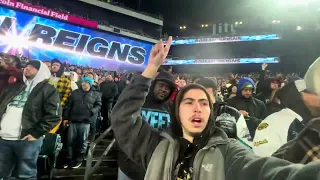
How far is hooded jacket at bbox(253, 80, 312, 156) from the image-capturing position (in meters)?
2.04

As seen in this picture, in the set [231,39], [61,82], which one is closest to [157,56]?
[61,82]

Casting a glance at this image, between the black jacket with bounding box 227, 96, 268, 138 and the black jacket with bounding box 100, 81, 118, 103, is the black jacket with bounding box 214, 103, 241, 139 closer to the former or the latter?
the black jacket with bounding box 227, 96, 268, 138

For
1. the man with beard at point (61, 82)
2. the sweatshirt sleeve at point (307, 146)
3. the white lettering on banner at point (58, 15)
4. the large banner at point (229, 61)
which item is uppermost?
the white lettering on banner at point (58, 15)

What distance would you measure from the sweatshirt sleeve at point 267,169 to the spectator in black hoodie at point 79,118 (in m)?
4.49

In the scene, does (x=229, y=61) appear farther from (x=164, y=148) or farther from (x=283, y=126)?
(x=164, y=148)

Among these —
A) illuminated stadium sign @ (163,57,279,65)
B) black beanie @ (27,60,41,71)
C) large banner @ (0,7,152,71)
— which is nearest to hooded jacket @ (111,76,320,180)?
black beanie @ (27,60,41,71)

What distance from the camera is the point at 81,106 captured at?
557 centimetres

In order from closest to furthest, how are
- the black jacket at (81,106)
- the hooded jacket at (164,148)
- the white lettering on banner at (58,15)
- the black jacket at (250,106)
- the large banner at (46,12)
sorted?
1. the hooded jacket at (164,148)
2. the black jacket at (250,106)
3. the black jacket at (81,106)
4. the large banner at (46,12)
5. the white lettering on banner at (58,15)

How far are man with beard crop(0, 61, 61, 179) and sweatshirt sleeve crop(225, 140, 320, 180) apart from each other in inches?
106

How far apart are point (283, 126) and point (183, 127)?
913 millimetres

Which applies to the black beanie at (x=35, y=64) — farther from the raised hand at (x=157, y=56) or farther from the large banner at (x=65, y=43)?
the large banner at (x=65, y=43)

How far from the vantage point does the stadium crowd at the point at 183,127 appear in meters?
1.12

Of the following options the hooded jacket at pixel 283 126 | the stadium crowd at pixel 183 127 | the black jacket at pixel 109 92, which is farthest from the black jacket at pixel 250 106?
the black jacket at pixel 109 92

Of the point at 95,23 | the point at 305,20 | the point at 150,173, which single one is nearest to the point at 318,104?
the point at 150,173
